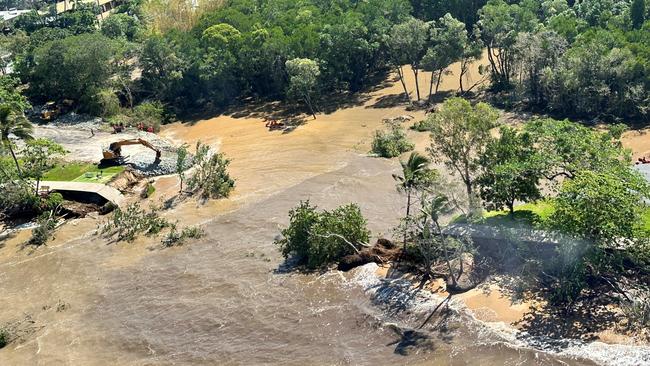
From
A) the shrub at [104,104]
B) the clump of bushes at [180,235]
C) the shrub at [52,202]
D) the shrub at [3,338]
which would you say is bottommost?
the shrub at [3,338]

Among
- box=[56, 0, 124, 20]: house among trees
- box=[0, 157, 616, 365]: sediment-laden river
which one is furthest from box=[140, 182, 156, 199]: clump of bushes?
box=[56, 0, 124, 20]: house among trees

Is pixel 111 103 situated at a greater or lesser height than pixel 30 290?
greater

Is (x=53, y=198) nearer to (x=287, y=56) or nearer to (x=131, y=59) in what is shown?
(x=287, y=56)

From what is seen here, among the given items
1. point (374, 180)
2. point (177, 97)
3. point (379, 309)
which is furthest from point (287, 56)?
point (379, 309)

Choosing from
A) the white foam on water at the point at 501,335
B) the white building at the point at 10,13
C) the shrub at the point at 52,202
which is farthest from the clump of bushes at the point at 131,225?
the white building at the point at 10,13

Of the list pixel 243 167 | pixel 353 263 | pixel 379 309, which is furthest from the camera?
pixel 243 167

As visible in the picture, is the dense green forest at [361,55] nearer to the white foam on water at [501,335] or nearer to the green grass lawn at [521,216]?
the green grass lawn at [521,216]
